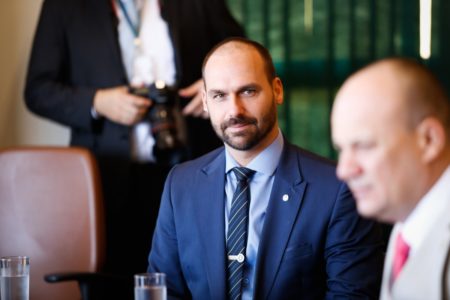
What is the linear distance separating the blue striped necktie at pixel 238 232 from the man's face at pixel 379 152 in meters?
1.07

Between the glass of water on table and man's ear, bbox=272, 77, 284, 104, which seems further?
man's ear, bbox=272, 77, 284, 104

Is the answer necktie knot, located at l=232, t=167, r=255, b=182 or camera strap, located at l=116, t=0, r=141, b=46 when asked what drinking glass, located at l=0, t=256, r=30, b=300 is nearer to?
necktie knot, located at l=232, t=167, r=255, b=182

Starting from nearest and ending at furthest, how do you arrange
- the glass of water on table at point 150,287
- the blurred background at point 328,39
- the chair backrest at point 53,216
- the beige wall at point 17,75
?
1. the glass of water on table at point 150,287
2. the chair backrest at point 53,216
3. the beige wall at point 17,75
4. the blurred background at point 328,39

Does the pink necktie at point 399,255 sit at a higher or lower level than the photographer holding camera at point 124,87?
lower

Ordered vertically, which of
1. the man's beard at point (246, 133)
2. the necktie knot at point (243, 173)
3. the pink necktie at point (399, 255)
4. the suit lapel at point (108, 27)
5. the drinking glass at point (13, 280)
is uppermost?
the suit lapel at point (108, 27)

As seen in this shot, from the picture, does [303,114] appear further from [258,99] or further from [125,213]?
[258,99]

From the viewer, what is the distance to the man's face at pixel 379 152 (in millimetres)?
1799

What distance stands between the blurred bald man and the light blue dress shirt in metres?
1.04

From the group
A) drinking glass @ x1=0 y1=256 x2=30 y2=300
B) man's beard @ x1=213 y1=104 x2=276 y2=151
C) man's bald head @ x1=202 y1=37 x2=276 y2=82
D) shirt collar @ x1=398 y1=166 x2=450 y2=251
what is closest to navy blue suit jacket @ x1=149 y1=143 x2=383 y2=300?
man's beard @ x1=213 y1=104 x2=276 y2=151

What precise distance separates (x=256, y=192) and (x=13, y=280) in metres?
0.82

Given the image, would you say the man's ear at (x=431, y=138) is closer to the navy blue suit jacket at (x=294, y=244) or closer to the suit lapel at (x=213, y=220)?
the navy blue suit jacket at (x=294, y=244)

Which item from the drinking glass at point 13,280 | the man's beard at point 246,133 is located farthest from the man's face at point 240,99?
the drinking glass at point 13,280

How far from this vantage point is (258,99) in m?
2.99

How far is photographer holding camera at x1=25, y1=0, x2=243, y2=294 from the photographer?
13.1ft
